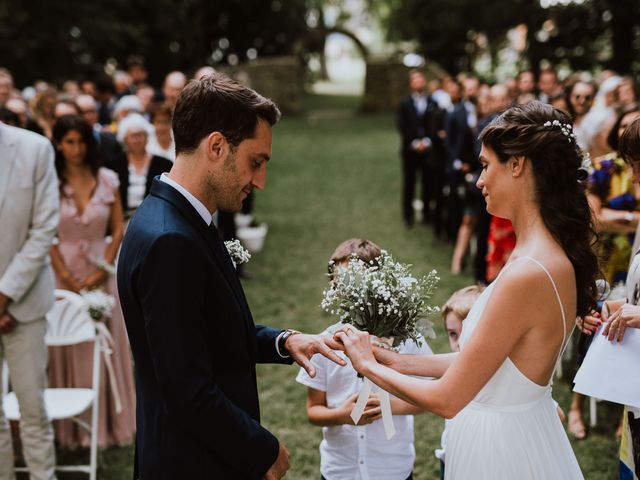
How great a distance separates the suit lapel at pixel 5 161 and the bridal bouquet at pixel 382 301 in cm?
203

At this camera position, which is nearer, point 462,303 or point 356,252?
point 356,252

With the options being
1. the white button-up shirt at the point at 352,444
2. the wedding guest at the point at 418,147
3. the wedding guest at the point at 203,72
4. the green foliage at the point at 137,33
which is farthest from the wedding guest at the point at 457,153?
the green foliage at the point at 137,33

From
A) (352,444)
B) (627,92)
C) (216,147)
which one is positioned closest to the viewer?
(216,147)

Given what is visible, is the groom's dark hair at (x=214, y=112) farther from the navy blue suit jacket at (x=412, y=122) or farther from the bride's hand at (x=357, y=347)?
the navy blue suit jacket at (x=412, y=122)

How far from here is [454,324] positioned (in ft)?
12.0

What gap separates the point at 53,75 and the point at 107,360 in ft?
49.9

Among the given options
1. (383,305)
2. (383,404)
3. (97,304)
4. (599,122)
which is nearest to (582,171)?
(383,305)

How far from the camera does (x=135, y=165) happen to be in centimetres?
659

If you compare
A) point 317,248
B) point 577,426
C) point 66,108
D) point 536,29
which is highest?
point 536,29

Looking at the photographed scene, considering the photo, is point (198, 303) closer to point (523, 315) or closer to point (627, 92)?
point (523, 315)

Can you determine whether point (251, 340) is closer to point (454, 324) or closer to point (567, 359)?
point (454, 324)

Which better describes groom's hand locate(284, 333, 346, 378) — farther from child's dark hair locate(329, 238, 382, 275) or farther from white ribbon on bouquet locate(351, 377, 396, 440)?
child's dark hair locate(329, 238, 382, 275)

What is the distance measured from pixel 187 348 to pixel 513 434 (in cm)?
112

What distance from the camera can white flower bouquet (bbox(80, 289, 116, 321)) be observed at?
486 centimetres
